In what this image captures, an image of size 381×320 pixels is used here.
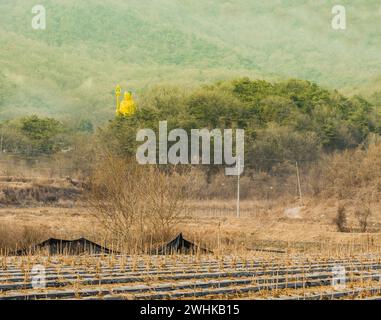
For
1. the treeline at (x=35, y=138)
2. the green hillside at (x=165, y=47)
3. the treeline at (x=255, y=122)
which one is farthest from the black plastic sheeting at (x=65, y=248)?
the green hillside at (x=165, y=47)

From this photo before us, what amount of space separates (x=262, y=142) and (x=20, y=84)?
5121cm

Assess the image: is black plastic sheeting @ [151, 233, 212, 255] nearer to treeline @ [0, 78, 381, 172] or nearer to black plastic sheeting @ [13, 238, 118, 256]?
black plastic sheeting @ [13, 238, 118, 256]

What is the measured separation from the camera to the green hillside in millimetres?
100125

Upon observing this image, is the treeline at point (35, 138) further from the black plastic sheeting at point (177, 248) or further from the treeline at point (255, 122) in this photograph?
the black plastic sheeting at point (177, 248)

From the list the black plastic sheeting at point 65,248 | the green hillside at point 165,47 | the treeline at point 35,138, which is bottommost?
the black plastic sheeting at point 65,248

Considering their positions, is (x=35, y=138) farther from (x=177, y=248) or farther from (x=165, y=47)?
(x=165, y=47)

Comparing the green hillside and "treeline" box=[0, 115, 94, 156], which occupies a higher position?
the green hillside

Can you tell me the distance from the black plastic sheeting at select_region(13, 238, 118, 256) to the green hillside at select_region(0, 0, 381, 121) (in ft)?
239

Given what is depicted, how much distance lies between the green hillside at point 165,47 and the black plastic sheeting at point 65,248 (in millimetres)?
72775

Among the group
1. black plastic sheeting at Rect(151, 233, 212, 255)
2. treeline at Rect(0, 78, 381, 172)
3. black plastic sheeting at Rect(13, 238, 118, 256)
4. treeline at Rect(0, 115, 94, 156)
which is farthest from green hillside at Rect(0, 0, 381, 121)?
black plastic sheeting at Rect(13, 238, 118, 256)

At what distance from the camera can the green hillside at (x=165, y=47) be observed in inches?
3942
